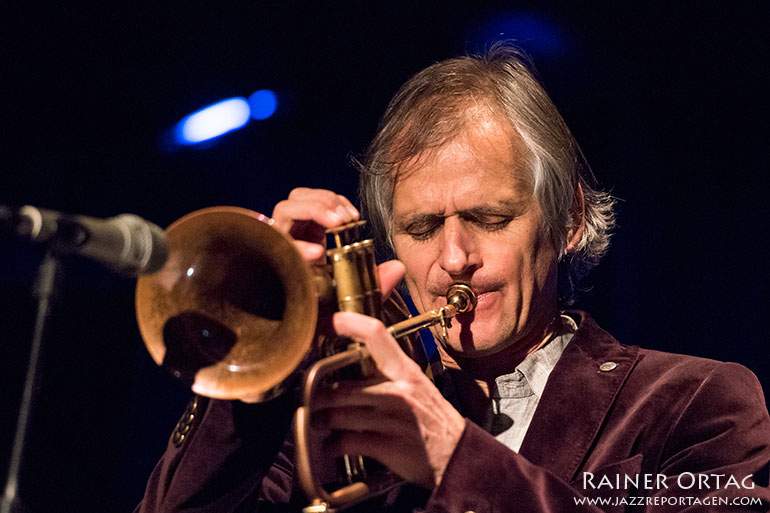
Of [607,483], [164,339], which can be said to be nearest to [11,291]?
[164,339]

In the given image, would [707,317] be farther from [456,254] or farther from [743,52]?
[456,254]

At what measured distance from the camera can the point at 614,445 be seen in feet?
6.49

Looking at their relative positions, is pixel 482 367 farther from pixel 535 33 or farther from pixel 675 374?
pixel 535 33

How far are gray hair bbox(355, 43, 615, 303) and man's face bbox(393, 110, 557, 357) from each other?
0.07 metres

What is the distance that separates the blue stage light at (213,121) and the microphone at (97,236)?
2.68 m

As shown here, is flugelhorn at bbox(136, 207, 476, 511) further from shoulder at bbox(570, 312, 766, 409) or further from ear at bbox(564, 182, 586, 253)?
ear at bbox(564, 182, 586, 253)

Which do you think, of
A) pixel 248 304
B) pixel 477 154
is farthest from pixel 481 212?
pixel 248 304

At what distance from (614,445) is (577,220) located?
3.38ft

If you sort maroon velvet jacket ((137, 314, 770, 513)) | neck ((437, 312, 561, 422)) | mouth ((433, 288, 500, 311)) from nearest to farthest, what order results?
maroon velvet jacket ((137, 314, 770, 513))
mouth ((433, 288, 500, 311))
neck ((437, 312, 561, 422))

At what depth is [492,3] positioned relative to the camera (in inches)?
134

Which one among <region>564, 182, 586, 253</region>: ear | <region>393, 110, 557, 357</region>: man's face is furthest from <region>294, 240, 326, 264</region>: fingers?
<region>564, 182, 586, 253</region>: ear

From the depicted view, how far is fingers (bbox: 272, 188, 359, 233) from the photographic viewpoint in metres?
1.74

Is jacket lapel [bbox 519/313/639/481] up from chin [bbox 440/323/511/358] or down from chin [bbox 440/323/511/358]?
down

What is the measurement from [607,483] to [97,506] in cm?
276
